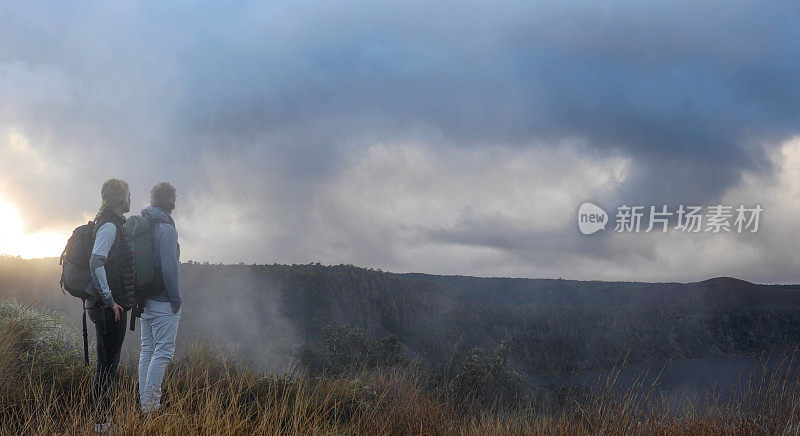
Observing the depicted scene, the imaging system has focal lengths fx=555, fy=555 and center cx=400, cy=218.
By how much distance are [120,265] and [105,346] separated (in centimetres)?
75

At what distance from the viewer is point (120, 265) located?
4918mm

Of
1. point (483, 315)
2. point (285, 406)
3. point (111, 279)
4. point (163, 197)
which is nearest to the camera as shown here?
point (111, 279)

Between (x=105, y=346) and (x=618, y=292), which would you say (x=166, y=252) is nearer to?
(x=105, y=346)

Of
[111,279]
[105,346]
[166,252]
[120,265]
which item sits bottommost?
[105,346]

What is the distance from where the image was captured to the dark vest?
16.0 feet

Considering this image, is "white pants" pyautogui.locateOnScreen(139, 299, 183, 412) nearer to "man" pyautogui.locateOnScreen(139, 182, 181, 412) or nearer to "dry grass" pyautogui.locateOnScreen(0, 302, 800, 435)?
"man" pyautogui.locateOnScreen(139, 182, 181, 412)

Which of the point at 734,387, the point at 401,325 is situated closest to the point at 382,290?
the point at 401,325

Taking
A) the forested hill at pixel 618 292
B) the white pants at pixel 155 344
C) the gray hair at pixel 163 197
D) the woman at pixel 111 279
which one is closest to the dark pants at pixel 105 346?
the woman at pixel 111 279

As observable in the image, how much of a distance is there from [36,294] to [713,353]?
65.0 metres

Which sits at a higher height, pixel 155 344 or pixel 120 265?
pixel 120 265

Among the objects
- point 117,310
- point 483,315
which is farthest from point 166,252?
point 483,315

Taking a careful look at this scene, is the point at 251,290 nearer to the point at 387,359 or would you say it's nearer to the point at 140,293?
the point at 387,359

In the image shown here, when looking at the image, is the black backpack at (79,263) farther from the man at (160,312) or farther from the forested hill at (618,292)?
the forested hill at (618,292)

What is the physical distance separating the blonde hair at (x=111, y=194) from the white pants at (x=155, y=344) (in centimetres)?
91
